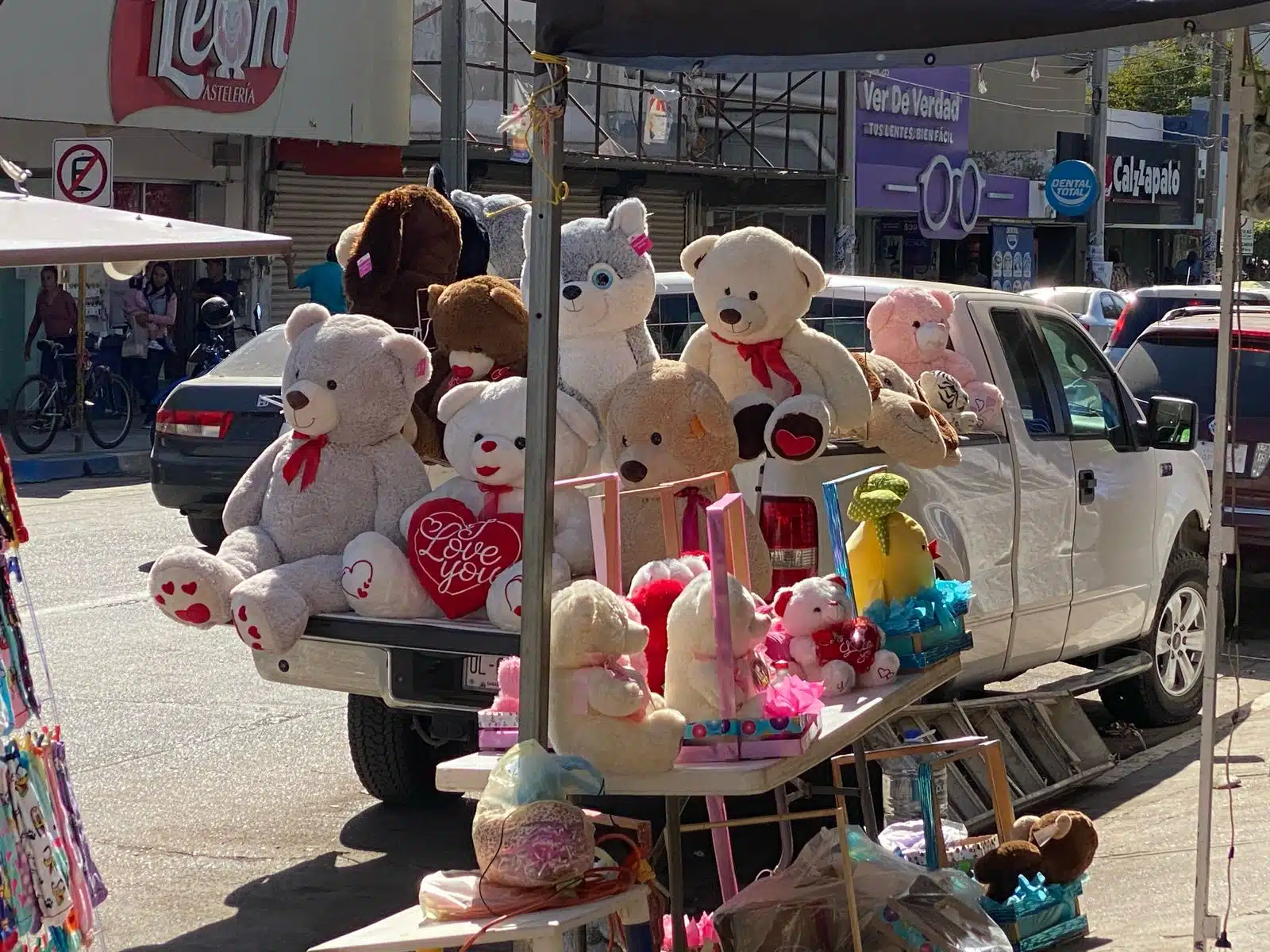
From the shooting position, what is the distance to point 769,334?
5551mm

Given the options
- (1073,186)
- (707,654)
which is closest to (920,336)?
(707,654)

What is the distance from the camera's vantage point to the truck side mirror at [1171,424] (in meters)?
7.45

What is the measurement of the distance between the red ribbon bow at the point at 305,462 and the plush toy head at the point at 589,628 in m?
2.03

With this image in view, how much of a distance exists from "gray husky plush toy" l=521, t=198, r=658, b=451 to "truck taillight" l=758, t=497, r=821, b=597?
65cm

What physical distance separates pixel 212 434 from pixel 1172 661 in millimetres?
6260

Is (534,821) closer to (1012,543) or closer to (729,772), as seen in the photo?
(729,772)

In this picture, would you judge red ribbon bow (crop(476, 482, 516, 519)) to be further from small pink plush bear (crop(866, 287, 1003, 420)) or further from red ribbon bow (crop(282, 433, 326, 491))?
small pink plush bear (crop(866, 287, 1003, 420))

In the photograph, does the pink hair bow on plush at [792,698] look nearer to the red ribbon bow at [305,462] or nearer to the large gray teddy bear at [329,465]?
the large gray teddy bear at [329,465]

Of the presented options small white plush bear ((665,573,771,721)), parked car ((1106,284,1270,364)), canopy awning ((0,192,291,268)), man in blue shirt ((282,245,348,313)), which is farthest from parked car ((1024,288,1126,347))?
canopy awning ((0,192,291,268))

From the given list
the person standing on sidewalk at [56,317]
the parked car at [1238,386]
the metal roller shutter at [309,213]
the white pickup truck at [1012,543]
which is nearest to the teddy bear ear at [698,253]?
the white pickup truck at [1012,543]

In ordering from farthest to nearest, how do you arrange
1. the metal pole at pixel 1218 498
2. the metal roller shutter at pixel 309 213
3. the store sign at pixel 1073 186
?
the store sign at pixel 1073 186 < the metal roller shutter at pixel 309 213 < the metal pole at pixel 1218 498

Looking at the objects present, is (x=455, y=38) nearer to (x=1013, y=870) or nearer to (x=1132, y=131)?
(x=1013, y=870)

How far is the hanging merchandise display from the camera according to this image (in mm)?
3701

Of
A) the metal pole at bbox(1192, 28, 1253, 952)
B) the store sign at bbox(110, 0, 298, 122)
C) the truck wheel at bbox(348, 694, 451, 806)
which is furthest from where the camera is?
the store sign at bbox(110, 0, 298, 122)
